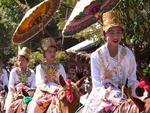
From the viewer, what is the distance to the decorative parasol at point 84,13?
6637 mm

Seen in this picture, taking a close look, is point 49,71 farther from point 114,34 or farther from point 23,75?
point 114,34

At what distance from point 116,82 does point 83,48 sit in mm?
15821

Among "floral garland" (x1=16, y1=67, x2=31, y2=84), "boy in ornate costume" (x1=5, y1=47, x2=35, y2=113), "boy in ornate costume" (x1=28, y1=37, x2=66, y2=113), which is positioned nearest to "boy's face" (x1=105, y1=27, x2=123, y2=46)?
"boy in ornate costume" (x1=28, y1=37, x2=66, y2=113)

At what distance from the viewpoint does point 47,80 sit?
8789 mm

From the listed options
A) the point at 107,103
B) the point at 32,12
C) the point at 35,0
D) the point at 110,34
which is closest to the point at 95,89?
the point at 107,103

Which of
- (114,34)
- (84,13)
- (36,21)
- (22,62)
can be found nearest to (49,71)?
(36,21)

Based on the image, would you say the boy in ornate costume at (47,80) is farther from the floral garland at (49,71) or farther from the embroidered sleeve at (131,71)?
the embroidered sleeve at (131,71)

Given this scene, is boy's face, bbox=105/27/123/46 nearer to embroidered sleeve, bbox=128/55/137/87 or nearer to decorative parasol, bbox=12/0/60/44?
embroidered sleeve, bbox=128/55/137/87

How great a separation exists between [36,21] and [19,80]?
91.5 inches

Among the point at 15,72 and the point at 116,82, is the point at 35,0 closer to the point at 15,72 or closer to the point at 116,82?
the point at 15,72

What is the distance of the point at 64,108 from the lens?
766 cm

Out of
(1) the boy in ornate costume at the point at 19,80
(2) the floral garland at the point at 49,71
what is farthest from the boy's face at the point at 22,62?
(2) the floral garland at the point at 49,71

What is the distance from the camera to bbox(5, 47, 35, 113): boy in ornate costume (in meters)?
10.3

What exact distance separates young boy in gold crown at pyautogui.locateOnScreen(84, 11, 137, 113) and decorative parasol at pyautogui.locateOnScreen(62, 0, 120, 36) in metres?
0.36
